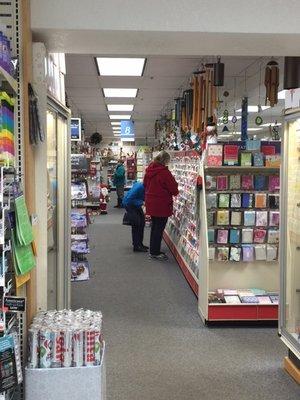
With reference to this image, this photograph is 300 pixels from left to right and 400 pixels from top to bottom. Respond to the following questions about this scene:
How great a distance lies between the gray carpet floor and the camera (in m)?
3.65

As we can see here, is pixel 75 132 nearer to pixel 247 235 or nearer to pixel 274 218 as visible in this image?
pixel 247 235

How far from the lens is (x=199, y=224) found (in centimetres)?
553

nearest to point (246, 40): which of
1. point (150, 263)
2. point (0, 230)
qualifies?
point (0, 230)

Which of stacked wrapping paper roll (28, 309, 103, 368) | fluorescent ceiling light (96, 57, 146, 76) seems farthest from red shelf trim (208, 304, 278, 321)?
fluorescent ceiling light (96, 57, 146, 76)

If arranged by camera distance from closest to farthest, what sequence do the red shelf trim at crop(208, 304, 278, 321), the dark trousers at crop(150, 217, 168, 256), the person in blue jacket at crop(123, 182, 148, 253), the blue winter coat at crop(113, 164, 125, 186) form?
the red shelf trim at crop(208, 304, 278, 321) → the dark trousers at crop(150, 217, 168, 256) → the person in blue jacket at crop(123, 182, 148, 253) → the blue winter coat at crop(113, 164, 125, 186)

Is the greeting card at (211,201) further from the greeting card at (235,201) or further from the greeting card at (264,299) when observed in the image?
the greeting card at (264,299)

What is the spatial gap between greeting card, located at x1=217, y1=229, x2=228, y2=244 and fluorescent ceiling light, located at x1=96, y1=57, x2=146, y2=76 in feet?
12.0

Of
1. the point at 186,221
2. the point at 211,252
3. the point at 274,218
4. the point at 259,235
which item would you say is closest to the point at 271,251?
the point at 259,235

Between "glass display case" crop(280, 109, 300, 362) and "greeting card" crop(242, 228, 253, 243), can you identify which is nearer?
"glass display case" crop(280, 109, 300, 362)

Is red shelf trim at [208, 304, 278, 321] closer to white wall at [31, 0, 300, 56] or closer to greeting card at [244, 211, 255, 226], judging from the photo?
greeting card at [244, 211, 255, 226]

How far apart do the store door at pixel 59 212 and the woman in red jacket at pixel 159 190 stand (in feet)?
12.0

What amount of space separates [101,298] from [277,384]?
2.90m

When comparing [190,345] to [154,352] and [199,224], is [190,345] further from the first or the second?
[199,224]

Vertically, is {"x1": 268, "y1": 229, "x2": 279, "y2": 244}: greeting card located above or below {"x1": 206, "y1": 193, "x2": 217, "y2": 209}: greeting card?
below
